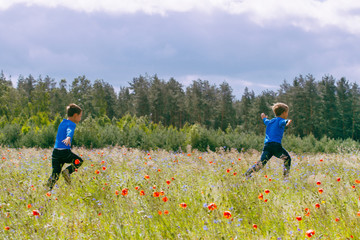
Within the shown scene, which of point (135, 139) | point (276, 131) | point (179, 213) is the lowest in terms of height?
point (135, 139)

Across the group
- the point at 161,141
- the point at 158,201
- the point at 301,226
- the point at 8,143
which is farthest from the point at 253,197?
the point at 8,143

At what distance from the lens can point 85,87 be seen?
234 ft

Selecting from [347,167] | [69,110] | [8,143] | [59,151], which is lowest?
[8,143]

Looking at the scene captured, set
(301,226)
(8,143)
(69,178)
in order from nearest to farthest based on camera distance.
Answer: (301,226)
(69,178)
(8,143)

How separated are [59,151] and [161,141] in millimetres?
8730

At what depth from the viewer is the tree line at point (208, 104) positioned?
47.1 meters

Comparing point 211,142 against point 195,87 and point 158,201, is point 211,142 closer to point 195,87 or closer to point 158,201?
point 158,201

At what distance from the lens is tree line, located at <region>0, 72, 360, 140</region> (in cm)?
4709

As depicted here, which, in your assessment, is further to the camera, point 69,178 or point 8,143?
point 8,143

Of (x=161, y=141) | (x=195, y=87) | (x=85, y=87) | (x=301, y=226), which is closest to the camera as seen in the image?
(x=301, y=226)

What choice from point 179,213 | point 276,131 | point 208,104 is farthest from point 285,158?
point 208,104

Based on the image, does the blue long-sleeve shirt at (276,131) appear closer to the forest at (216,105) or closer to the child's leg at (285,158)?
the child's leg at (285,158)

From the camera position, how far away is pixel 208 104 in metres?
58.2

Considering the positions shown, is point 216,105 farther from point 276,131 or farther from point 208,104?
point 276,131
